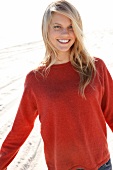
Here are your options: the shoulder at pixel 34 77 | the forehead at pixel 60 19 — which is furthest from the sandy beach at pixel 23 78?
the forehead at pixel 60 19

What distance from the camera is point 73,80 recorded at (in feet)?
7.08

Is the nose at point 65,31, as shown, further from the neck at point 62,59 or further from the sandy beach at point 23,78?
the sandy beach at point 23,78

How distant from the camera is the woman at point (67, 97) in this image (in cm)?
211

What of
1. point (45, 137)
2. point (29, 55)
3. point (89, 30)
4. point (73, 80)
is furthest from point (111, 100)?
point (89, 30)

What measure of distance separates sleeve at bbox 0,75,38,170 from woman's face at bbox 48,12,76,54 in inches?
13.9

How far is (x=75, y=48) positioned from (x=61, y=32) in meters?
0.16

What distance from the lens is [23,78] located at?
7371 mm

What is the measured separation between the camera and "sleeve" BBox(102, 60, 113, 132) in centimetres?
224

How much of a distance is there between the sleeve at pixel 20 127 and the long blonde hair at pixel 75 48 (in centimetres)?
25

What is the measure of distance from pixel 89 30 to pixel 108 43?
228cm

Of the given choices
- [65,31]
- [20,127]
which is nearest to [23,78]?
[20,127]

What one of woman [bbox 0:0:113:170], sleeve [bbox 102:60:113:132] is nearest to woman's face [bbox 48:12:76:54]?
woman [bbox 0:0:113:170]

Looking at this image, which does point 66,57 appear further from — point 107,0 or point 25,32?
point 107,0

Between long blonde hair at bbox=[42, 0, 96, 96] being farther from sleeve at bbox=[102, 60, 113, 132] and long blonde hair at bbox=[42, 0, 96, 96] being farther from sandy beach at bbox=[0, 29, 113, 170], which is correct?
sandy beach at bbox=[0, 29, 113, 170]
